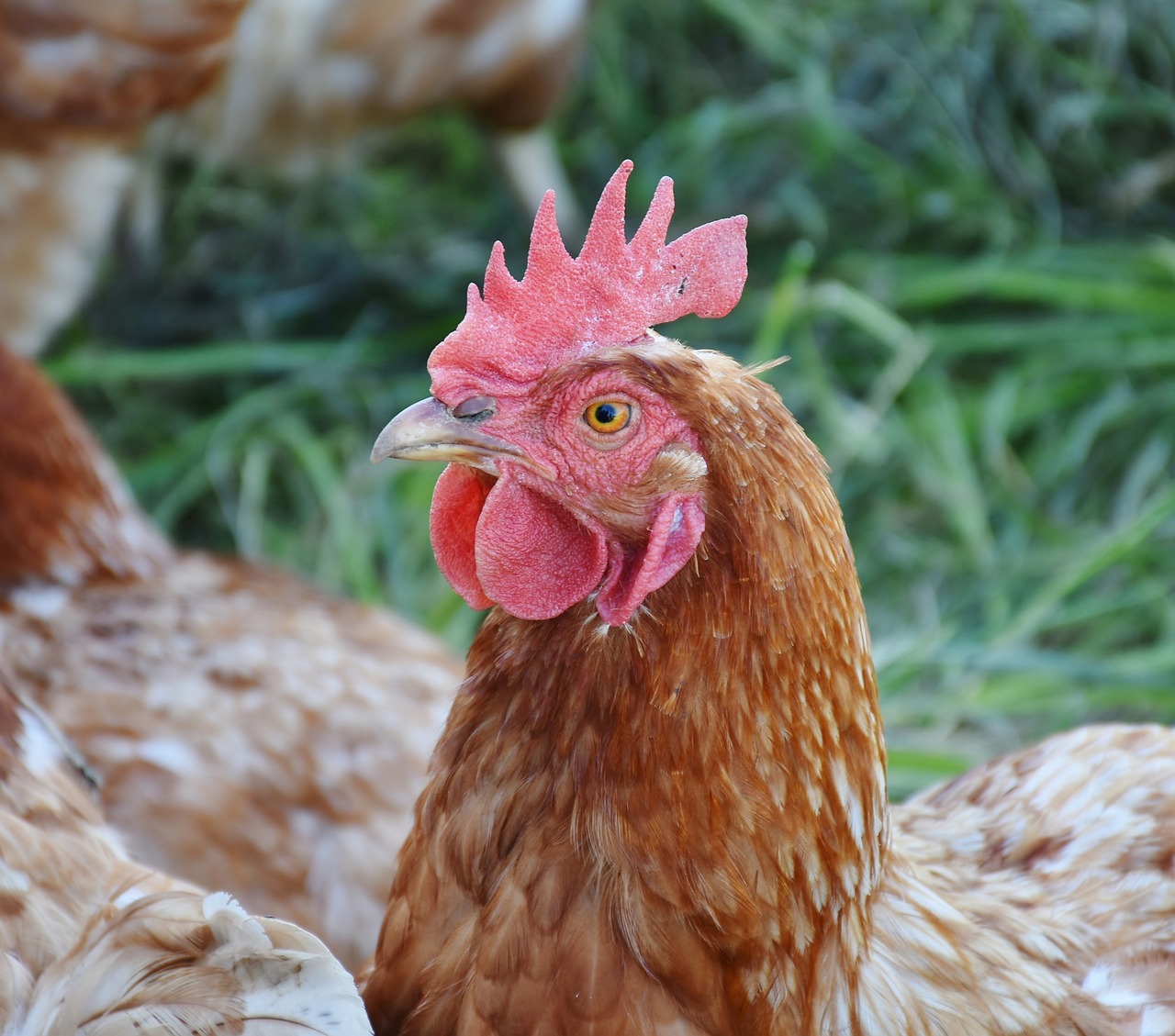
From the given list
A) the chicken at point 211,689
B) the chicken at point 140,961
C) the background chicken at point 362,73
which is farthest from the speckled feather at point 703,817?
the background chicken at point 362,73

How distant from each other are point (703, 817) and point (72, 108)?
2325 mm

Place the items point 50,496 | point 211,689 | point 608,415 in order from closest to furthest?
point 608,415, point 211,689, point 50,496

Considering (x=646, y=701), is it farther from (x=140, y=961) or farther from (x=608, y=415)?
(x=140, y=961)

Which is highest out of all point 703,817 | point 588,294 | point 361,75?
point 361,75

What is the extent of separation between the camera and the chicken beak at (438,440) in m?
1.19

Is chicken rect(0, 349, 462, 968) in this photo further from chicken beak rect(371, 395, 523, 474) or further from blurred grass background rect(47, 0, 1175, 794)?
chicken beak rect(371, 395, 523, 474)

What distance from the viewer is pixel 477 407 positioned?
1.21 m

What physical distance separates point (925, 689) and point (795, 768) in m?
1.53

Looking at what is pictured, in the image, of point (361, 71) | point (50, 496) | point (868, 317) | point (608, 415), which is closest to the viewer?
point (608, 415)

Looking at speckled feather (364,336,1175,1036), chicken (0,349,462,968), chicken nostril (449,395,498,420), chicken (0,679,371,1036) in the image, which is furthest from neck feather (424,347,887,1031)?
chicken (0,349,462,968)

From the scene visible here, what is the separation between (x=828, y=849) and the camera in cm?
127

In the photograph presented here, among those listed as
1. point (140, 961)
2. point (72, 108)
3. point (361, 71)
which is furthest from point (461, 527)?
point (361, 71)

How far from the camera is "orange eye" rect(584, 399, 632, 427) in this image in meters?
1.20

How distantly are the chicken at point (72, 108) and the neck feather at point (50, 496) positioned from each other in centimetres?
88
